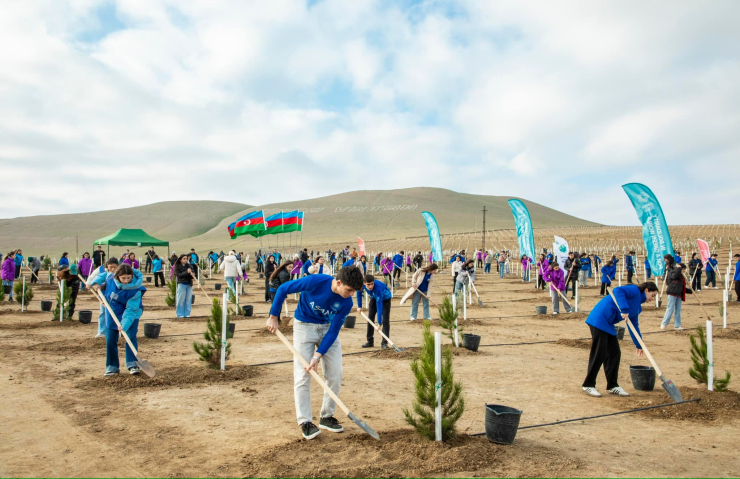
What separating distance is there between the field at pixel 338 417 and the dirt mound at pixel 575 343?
52mm

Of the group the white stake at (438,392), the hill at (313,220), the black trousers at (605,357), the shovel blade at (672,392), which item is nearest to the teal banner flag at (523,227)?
→ the black trousers at (605,357)

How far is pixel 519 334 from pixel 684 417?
662cm

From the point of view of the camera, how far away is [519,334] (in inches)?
492

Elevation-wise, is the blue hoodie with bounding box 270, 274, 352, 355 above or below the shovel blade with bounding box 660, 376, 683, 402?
above

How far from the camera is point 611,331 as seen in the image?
6.96 meters

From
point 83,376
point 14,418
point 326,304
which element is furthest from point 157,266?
point 326,304

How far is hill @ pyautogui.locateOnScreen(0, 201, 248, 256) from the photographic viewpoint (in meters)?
112

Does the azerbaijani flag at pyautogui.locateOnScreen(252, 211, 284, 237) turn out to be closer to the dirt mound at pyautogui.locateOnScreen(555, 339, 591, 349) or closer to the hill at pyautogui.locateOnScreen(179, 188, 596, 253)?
the dirt mound at pyautogui.locateOnScreen(555, 339, 591, 349)

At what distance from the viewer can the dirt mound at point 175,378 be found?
7.00m

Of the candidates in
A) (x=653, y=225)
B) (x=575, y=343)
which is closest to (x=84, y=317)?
(x=575, y=343)

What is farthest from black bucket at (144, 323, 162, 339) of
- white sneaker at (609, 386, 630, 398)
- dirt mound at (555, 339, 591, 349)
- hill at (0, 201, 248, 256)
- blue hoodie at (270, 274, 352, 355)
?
hill at (0, 201, 248, 256)

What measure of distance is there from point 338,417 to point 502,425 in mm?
1987

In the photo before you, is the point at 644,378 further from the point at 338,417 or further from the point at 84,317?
the point at 84,317

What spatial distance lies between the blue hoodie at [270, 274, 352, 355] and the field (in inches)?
41.8
